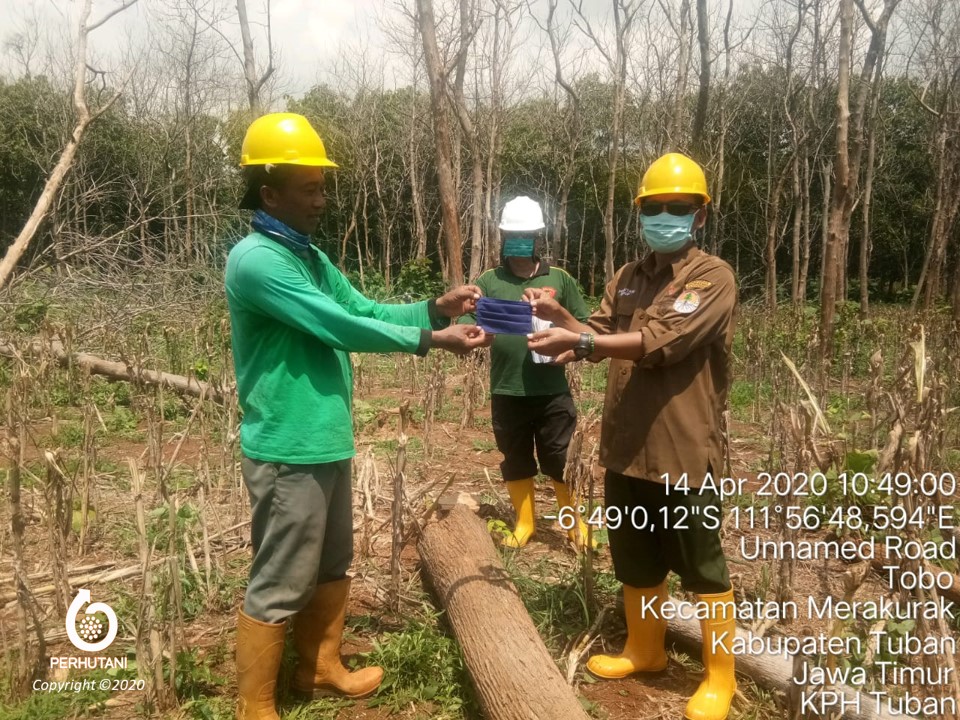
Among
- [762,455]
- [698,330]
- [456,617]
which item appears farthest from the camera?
[762,455]

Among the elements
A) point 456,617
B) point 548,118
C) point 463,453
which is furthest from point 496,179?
point 456,617

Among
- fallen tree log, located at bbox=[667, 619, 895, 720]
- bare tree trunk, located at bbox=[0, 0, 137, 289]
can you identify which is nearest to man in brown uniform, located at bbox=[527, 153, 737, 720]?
fallen tree log, located at bbox=[667, 619, 895, 720]

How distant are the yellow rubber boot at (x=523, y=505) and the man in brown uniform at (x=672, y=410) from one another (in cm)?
136

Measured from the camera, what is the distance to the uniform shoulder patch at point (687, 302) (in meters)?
2.32

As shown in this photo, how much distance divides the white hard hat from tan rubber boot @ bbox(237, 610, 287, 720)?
90.7 inches

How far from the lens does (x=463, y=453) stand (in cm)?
605

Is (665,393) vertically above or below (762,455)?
above

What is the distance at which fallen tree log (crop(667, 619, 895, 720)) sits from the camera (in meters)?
2.26

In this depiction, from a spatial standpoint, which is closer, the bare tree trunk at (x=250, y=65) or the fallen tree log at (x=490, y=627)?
the fallen tree log at (x=490, y=627)

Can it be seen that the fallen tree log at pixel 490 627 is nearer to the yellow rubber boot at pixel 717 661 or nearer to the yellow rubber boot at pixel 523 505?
the yellow rubber boot at pixel 717 661

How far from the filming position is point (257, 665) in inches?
90.5

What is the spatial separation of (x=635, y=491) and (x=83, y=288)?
731 centimetres

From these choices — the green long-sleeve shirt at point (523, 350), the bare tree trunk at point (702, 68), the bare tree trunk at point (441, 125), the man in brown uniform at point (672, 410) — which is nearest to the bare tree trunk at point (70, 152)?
the bare tree trunk at point (441, 125)

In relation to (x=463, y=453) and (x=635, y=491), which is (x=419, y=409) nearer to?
(x=463, y=453)
